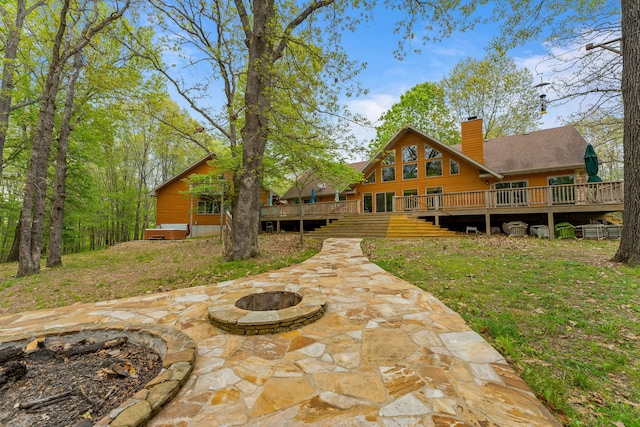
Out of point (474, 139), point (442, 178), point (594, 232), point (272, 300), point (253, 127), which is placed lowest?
point (272, 300)

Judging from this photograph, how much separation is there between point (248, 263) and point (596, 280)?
6.91m

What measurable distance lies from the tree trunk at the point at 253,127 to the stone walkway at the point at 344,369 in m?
3.31

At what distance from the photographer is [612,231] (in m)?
9.41

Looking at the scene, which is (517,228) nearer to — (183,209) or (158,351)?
(158,351)

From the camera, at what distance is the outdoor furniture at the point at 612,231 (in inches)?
366

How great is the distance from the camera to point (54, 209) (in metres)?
8.55

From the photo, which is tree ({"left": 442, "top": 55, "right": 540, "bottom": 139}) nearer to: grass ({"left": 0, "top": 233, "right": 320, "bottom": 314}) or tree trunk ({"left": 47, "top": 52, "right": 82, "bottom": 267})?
grass ({"left": 0, "top": 233, "right": 320, "bottom": 314})

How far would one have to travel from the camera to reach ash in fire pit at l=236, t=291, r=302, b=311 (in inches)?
152

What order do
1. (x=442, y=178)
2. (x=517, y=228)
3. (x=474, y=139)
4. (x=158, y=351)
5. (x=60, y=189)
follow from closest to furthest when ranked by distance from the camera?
(x=158, y=351) → (x=60, y=189) → (x=517, y=228) → (x=474, y=139) → (x=442, y=178)

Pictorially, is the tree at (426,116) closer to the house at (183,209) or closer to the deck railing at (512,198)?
the deck railing at (512,198)

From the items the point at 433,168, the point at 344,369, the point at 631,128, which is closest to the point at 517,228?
the point at 433,168

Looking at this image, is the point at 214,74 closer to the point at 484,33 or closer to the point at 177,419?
the point at 484,33

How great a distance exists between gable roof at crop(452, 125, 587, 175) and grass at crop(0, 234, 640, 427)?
25.2ft

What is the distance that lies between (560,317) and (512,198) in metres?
9.60
